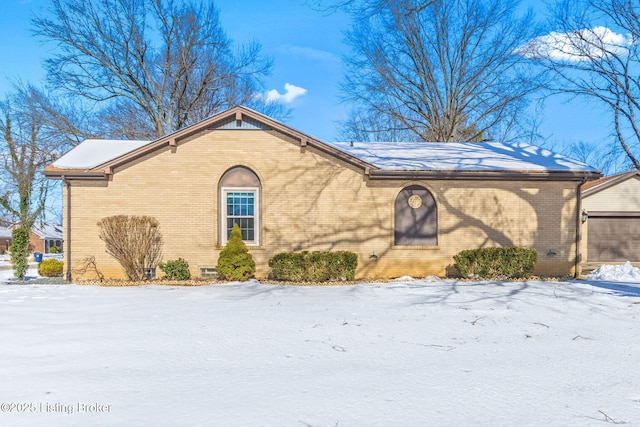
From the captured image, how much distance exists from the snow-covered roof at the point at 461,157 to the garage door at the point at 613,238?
6925 mm

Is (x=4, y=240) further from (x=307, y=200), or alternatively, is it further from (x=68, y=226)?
(x=307, y=200)

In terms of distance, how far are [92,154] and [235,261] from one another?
7289 millimetres

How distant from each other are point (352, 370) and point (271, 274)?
9481 mm

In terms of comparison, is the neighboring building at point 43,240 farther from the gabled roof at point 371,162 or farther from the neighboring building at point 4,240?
the gabled roof at point 371,162

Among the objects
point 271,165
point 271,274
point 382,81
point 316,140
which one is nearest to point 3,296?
point 271,274

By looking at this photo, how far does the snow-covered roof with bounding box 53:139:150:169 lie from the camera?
47.7 ft

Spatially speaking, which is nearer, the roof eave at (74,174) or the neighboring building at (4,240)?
the roof eave at (74,174)

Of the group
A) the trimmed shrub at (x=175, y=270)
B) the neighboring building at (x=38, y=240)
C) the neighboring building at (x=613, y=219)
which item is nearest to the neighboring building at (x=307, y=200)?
the trimmed shrub at (x=175, y=270)

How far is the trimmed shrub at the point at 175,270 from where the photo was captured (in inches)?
550

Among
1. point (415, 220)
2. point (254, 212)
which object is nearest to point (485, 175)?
point (415, 220)

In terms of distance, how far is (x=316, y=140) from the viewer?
47.7 ft

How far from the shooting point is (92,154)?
52.0 feet

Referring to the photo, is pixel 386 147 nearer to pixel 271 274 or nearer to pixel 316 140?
pixel 316 140

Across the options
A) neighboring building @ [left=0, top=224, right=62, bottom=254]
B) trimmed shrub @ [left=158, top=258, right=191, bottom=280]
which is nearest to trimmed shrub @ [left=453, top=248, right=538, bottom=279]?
trimmed shrub @ [left=158, top=258, right=191, bottom=280]
